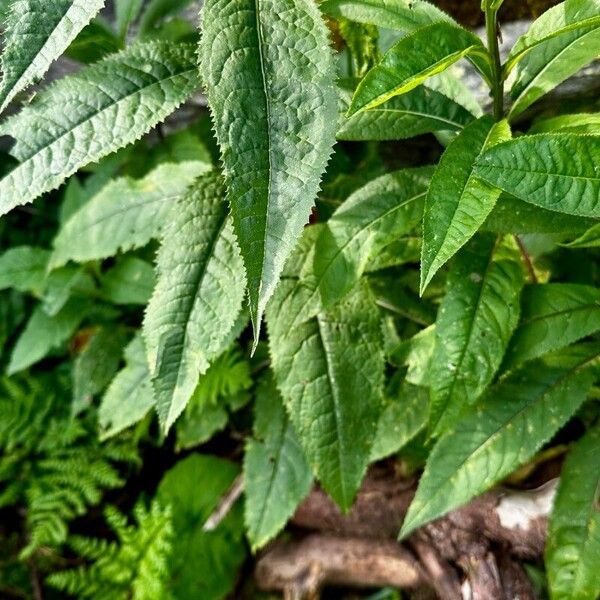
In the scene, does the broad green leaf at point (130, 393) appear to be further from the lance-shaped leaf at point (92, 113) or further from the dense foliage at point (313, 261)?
the lance-shaped leaf at point (92, 113)

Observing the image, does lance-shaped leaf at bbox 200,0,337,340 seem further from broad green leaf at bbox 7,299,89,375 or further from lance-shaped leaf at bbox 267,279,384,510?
broad green leaf at bbox 7,299,89,375

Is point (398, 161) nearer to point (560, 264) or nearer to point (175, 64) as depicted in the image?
point (560, 264)

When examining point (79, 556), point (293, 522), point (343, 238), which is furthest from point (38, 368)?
point (343, 238)

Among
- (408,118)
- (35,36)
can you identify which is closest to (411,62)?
(408,118)

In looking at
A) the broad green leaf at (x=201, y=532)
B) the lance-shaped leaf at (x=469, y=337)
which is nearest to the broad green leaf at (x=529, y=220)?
the lance-shaped leaf at (x=469, y=337)

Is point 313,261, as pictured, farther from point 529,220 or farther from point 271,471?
point 271,471
